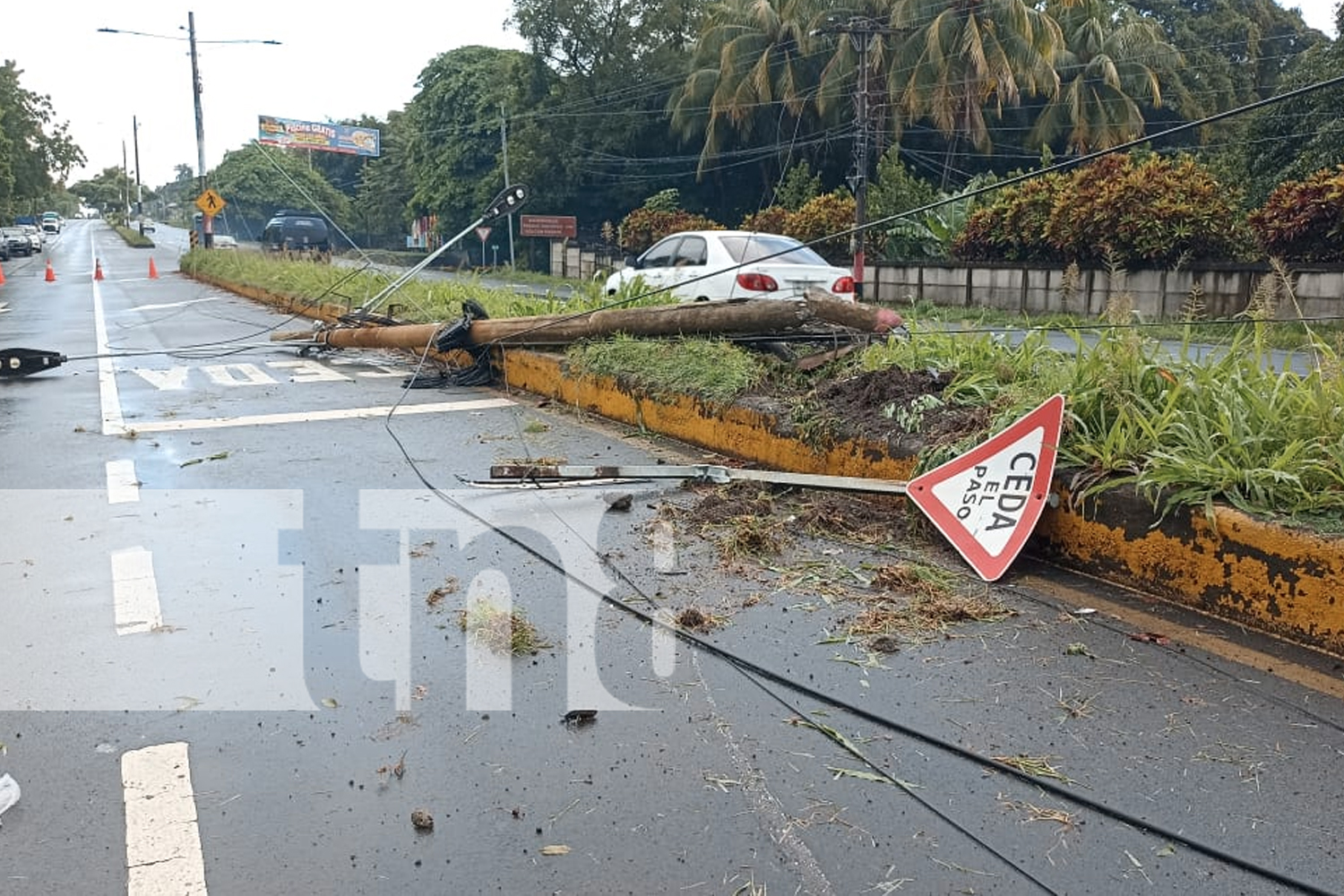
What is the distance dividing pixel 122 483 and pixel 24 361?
19.5 feet

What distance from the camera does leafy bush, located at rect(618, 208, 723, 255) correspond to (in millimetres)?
38594

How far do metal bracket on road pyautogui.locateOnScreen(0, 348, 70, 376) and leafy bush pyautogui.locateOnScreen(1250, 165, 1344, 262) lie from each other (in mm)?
16842

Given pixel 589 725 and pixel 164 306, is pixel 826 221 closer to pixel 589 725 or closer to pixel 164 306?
pixel 164 306

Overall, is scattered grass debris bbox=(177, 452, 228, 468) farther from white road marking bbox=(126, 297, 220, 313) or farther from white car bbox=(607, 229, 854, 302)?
white road marking bbox=(126, 297, 220, 313)

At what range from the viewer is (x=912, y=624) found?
4160 mm

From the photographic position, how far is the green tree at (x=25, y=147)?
5350 cm

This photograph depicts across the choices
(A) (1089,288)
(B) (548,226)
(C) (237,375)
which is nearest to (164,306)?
(C) (237,375)

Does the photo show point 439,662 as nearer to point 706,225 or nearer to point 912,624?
point 912,624

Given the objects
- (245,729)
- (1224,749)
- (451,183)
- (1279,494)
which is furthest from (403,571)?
(451,183)

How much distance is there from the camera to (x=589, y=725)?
135 inches

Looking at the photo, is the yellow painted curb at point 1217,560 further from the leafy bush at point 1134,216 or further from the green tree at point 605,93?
the green tree at point 605,93

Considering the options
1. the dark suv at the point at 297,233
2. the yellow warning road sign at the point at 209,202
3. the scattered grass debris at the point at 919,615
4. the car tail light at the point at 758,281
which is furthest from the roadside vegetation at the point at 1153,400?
the dark suv at the point at 297,233

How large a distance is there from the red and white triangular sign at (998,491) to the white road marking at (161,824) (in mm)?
3140

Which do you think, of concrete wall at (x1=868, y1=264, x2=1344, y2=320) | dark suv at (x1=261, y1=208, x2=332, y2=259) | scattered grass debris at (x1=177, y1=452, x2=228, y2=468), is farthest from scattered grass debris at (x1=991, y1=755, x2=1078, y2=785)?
dark suv at (x1=261, y1=208, x2=332, y2=259)
